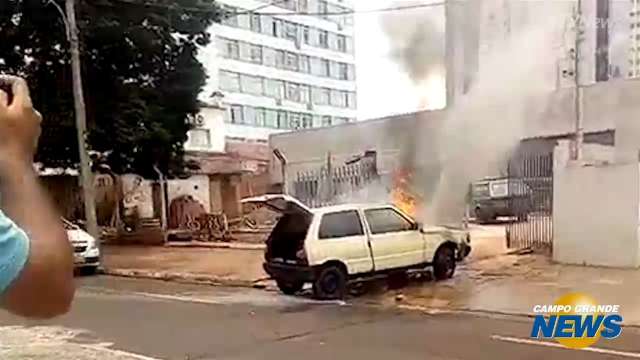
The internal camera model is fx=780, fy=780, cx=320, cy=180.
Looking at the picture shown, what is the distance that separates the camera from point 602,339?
7.63 metres

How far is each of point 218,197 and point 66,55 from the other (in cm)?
1171

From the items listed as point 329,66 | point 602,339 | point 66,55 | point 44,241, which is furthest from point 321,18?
point 44,241

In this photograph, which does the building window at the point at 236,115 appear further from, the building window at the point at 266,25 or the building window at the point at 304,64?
the building window at the point at 304,64

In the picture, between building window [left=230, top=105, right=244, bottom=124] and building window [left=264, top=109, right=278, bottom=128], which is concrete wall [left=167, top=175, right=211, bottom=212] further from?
building window [left=264, top=109, right=278, bottom=128]

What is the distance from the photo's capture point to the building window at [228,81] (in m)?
61.7

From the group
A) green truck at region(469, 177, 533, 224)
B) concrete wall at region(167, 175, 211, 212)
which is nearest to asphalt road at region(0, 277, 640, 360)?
green truck at region(469, 177, 533, 224)

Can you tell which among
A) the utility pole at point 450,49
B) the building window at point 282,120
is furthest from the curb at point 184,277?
the building window at point 282,120

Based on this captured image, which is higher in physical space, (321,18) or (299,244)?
(321,18)

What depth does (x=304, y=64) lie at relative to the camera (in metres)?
70.2

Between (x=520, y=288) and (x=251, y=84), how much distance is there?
54726mm

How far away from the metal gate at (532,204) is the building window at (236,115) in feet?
148

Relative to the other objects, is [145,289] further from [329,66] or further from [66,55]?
[329,66]

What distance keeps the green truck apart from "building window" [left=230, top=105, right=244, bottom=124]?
39.8 m

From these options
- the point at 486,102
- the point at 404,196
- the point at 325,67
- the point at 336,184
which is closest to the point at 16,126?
the point at 486,102
